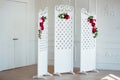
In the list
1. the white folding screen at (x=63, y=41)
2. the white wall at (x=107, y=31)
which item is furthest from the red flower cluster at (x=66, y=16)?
the white wall at (x=107, y=31)

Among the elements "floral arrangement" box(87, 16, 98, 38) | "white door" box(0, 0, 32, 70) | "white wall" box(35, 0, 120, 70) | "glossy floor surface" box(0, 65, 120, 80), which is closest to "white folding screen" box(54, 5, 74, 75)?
"glossy floor surface" box(0, 65, 120, 80)

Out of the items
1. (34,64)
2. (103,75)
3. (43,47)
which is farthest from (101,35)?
(34,64)

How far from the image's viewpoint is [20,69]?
789cm

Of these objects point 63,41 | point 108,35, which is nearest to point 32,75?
point 63,41

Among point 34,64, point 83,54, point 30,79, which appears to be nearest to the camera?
point 30,79

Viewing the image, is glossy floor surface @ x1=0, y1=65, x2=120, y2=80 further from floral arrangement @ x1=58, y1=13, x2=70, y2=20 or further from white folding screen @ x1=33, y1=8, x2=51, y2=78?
floral arrangement @ x1=58, y1=13, x2=70, y2=20

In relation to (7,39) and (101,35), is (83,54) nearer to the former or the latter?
(101,35)

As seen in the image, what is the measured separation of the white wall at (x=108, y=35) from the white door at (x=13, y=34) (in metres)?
2.84

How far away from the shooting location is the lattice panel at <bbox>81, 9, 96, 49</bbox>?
24.0 ft

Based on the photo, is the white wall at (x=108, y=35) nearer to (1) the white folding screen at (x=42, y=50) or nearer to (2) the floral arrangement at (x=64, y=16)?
(2) the floral arrangement at (x=64, y=16)

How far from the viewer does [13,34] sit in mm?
8016

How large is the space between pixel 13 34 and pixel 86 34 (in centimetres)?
267

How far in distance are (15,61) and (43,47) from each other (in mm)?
1906

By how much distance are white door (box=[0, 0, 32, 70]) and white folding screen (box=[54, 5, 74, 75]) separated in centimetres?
187
